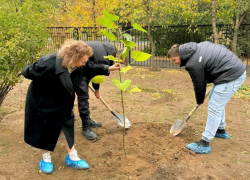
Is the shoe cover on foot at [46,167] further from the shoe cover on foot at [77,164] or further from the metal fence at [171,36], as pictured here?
the metal fence at [171,36]

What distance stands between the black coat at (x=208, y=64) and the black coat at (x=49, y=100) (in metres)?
1.34

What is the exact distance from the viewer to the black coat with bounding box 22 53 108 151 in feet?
8.15

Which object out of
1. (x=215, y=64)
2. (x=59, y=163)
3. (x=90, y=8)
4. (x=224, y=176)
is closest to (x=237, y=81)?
(x=215, y=64)

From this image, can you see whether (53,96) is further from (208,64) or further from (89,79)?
(208,64)

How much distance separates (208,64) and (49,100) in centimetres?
192

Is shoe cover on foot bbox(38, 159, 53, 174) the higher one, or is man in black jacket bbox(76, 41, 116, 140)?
man in black jacket bbox(76, 41, 116, 140)

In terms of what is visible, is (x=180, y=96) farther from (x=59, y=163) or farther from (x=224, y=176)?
(x=59, y=163)


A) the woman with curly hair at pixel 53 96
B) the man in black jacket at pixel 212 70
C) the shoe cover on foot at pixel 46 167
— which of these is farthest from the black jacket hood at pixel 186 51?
the shoe cover on foot at pixel 46 167

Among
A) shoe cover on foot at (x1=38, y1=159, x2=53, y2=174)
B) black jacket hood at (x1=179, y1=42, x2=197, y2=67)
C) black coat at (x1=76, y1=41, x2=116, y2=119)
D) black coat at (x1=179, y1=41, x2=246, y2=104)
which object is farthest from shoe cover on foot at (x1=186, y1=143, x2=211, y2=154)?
shoe cover on foot at (x1=38, y1=159, x2=53, y2=174)

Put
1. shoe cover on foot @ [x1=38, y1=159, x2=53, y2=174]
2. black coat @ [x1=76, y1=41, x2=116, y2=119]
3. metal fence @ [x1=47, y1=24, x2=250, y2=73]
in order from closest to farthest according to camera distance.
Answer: shoe cover on foot @ [x1=38, y1=159, x2=53, y2=174]
black coat @ [x1=76, y1=41, x2=116, y2=119]
metal fence @ [x1=47, y1=24, x2=250, y2=73]

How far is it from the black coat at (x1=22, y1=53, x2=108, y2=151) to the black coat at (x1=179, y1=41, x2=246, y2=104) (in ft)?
4.39

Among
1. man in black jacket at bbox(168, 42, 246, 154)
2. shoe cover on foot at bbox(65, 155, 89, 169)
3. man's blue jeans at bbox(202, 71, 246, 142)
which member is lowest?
shoe cover on foot at bbox(65, 155, 89, 169)

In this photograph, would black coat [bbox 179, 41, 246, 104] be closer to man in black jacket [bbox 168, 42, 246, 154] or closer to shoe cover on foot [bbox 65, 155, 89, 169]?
man in black jacket [bbox 168, 42, 246, 154]

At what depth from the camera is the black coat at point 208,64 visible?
3.08 metres
